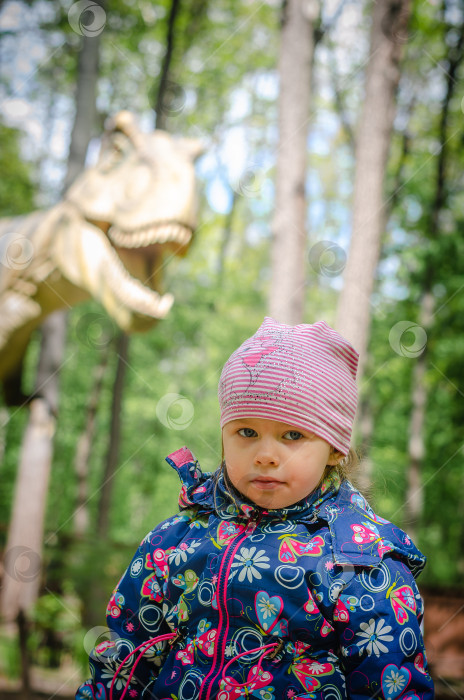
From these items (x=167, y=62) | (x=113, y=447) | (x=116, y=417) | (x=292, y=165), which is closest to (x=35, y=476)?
(x=113, y=447)

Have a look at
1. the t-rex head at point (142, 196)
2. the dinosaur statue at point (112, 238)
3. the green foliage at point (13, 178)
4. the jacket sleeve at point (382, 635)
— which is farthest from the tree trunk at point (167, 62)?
the jacket sleeve at point (382, 635)

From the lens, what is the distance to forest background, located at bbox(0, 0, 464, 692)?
31.9 ft

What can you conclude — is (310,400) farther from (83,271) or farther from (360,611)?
(83,271)

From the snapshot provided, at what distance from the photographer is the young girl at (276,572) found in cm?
115

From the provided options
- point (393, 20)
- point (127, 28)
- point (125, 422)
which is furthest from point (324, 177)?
point (393, 20)

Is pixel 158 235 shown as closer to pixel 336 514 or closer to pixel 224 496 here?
pixel 224 496

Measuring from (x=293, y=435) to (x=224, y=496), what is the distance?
0.69ft

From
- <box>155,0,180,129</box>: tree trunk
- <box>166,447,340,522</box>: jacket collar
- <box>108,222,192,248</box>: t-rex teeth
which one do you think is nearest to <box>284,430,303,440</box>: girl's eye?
<box>166,447,340,522</box>: jacket collar

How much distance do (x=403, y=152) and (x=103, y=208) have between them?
8174mm

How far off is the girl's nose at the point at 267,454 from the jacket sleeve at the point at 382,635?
249mm

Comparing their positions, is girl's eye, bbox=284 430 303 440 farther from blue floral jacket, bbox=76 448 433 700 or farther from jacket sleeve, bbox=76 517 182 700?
jacket sleeve, bbox=76 517 182 700

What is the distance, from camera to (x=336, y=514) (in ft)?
4.24

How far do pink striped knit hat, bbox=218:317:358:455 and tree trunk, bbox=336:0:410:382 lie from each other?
3.79 m

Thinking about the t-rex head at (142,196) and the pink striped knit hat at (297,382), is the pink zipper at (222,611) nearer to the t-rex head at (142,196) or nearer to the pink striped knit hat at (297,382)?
the pink striped knit hat at (297,382)
